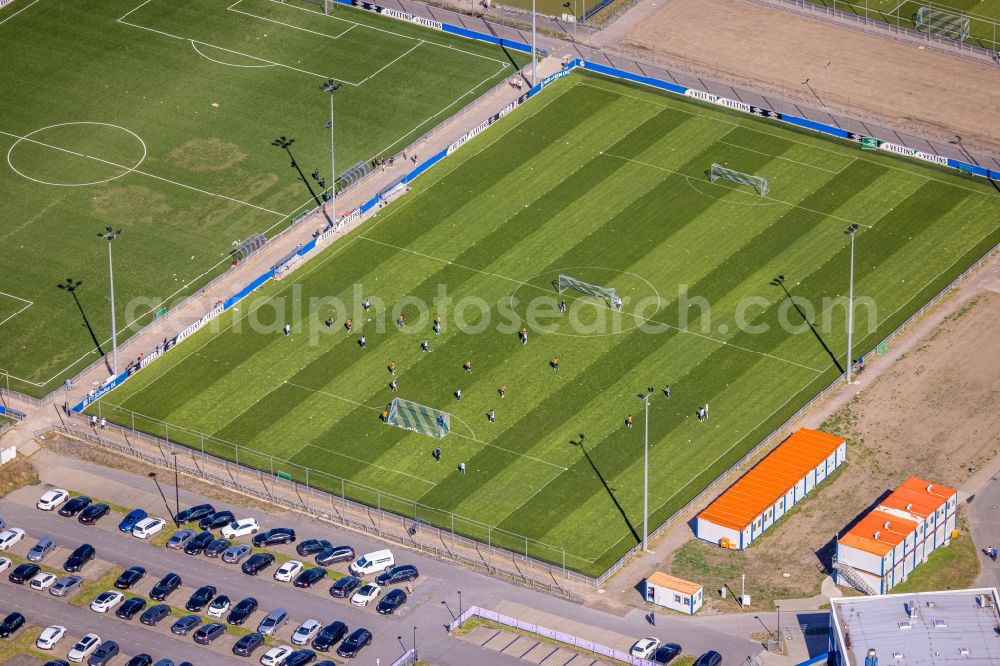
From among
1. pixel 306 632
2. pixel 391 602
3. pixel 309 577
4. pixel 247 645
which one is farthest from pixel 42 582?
pixel 391 602

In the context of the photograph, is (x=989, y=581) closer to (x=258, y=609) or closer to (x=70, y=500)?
(x=258, y=609)

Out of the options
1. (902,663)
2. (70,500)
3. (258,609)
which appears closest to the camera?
(902,663)

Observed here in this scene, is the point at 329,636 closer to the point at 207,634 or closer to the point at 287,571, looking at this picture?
the point at 207,634

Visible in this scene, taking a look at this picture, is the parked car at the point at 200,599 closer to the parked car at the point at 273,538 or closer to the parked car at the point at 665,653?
the parked car at the point at 273,538

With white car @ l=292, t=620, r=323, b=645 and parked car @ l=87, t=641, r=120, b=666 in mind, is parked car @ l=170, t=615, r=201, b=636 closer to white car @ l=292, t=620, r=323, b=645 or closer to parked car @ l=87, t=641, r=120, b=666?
parked car @ l=87, t=641, r=120, b=666

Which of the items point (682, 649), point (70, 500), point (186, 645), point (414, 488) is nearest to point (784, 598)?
point (682, 649)

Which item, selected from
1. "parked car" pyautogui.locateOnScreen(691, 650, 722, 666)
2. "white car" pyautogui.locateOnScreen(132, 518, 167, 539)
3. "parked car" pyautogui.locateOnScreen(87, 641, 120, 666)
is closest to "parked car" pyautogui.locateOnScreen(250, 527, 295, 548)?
"white car" pyautogui.locateOnScreen(132, 518, 167, 539)

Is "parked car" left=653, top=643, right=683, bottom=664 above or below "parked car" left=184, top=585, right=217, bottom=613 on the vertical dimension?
below
